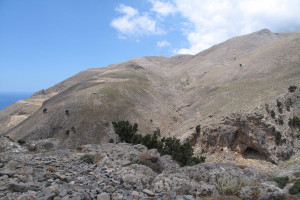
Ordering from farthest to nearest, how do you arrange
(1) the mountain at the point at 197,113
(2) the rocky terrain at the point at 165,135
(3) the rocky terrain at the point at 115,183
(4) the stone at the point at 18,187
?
1. (1) the mountain at the point at 197,113
2. (2) the rocky terrain at the point at 165,135
3. (3) the rocky terrain at the point at 115,183
4. (4) the stone at the point at 18,187

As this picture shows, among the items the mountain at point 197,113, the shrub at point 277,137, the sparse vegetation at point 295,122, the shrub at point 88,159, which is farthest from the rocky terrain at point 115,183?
the sparse vegetation at point 295,122

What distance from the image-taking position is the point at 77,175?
925cm

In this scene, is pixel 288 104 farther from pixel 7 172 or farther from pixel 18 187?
pixel 7 172

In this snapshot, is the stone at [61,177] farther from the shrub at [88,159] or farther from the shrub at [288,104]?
the shrub at [288,104]

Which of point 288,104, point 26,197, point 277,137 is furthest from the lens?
point 288,104

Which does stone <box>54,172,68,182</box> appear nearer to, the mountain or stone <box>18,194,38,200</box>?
stone <box>18,194,38,200</box>

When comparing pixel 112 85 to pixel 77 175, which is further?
pixel 112 85

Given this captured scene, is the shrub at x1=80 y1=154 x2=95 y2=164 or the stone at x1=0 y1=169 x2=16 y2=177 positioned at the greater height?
the stone at x1=0 y1=169 x2=16 y2=177

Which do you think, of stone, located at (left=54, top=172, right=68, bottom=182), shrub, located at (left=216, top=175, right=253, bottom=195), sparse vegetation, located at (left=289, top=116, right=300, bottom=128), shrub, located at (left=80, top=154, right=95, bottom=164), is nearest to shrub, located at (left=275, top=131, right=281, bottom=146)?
sparse vegetation, located at (left=289, top=116, right=300, bottom=128)

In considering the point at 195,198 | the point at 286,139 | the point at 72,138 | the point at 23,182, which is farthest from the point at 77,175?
the point at 72,138

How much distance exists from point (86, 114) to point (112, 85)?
17425 millimetres

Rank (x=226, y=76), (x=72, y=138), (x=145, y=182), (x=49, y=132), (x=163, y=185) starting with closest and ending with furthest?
1. (x=163, y=185)
2. (x=145, y=182)
3. (x=72, y=138)
4. (x=49, y=132)
5. (x=226, y=76)

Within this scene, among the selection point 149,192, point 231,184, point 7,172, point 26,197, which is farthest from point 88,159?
point 231,184

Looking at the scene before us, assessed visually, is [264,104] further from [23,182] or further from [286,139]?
[23,182]
